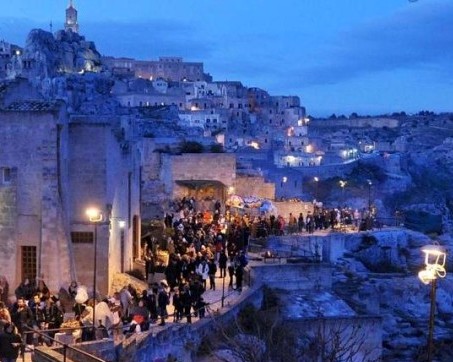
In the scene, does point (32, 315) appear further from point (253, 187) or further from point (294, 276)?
point (253, 187)

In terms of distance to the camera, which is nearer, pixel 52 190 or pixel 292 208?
pixel 52 190

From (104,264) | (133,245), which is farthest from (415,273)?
(104,264)

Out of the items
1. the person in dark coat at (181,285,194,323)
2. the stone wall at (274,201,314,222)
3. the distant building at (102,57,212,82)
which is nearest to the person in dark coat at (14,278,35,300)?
the person in dark coat at (181,285,194,323)

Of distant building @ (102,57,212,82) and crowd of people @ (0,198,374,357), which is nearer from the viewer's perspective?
crowd of people @ (0,198,374,357)

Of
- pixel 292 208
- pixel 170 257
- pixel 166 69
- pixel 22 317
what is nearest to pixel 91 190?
pixel 170 257

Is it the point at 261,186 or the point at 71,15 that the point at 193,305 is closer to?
the point at 261,186

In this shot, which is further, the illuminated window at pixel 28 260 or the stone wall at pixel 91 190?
the stone wall at pixel 91 190

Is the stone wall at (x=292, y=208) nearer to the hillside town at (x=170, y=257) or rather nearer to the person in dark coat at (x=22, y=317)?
the hillside town at (x=170, y=257)

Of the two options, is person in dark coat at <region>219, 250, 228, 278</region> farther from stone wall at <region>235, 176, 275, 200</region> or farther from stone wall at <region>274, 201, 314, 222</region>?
stone wall at <region>235, 176, 275, 200</region>

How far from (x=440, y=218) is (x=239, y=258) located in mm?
49401

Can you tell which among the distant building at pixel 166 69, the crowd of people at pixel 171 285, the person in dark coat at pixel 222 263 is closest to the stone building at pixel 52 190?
the crowd of people at pixel 171 285

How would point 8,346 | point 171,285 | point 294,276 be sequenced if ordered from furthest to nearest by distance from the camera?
point 294,276, point 171,285, point 8,346

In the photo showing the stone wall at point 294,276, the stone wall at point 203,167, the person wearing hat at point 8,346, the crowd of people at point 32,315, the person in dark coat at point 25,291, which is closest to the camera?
the person wearing hat at point 8,346

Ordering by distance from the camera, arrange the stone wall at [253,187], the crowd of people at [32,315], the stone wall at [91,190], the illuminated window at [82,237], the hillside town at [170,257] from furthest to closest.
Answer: the stone wall at [253,187] < the stone wall at [91,190] < the illuminated window at [82,237] < the hillside town at [170,257] < the crowd of people at [32,315]
